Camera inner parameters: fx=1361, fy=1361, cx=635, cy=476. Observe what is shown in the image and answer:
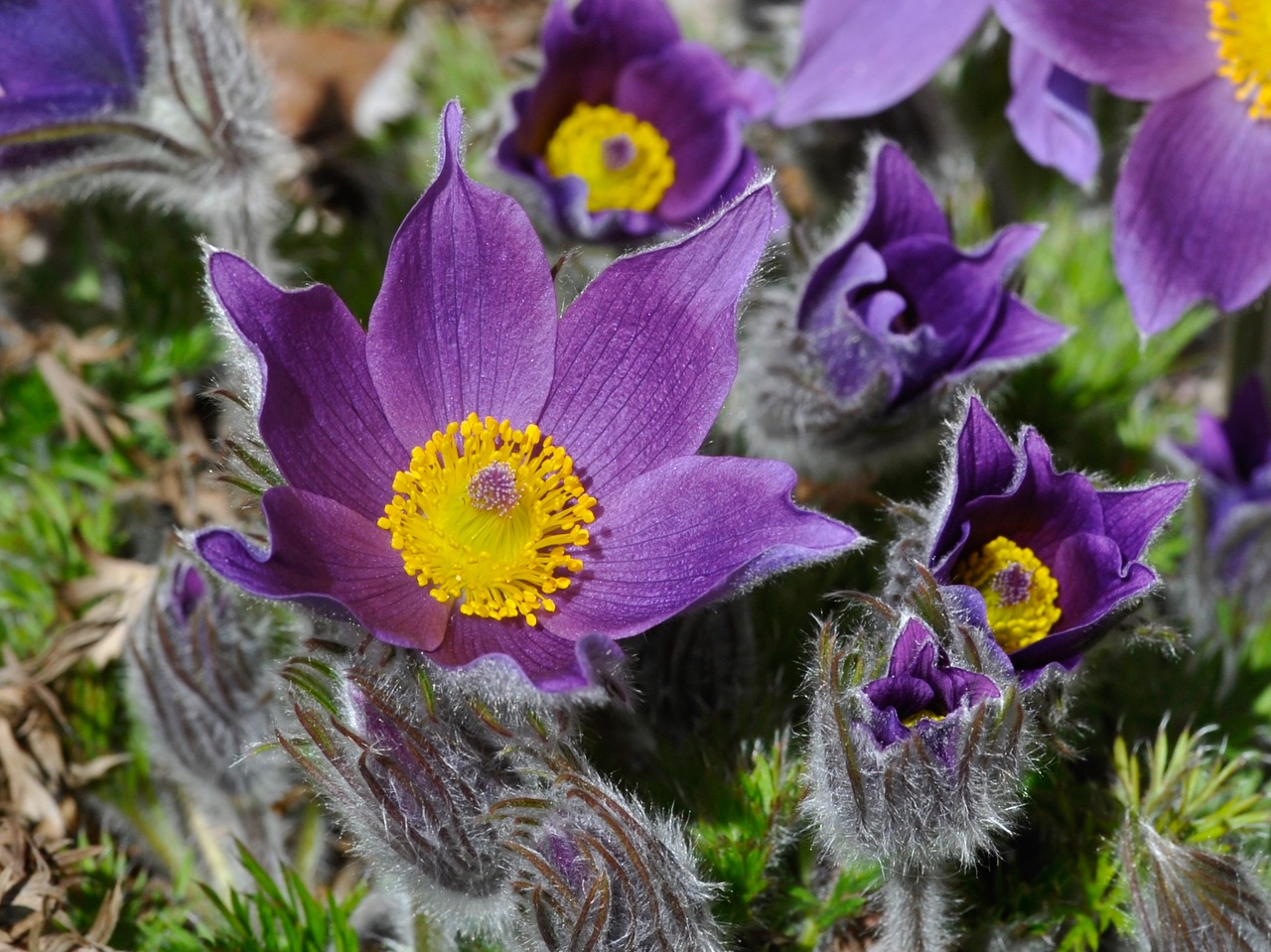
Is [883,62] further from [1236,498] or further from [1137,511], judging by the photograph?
[1137,511]

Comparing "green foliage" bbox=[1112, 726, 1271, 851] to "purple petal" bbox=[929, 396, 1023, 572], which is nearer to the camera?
"purple petal" bbox=[929, 396, 1023, 572]

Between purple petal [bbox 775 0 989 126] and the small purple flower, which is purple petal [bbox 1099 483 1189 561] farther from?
the small purple flower

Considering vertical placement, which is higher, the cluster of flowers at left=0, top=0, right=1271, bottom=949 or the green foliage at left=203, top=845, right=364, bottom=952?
the cluster of flowers at left=0, top=0, right=1271, bottom=949

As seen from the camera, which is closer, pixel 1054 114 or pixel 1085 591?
pixel 1085 591

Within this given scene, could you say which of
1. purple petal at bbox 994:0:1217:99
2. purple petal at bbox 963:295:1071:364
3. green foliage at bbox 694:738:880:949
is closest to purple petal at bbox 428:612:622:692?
green foliage at bbox 694:738:880:949

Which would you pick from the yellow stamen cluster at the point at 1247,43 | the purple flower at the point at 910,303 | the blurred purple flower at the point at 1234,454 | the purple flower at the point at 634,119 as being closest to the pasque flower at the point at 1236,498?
the blurred purple flower at the point at 1234,454

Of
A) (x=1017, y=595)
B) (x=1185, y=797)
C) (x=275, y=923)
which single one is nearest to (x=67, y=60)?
(x=275, y=923)

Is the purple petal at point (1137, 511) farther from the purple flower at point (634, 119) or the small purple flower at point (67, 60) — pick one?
the small purple flower at point (67, 60)
